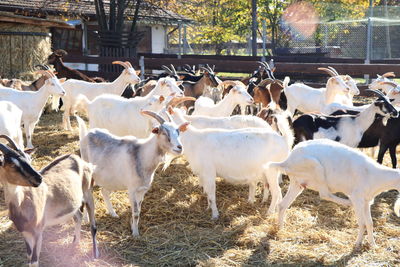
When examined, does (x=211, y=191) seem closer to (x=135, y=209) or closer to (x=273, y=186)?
(x=273, y=186)

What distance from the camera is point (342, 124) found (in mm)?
7258

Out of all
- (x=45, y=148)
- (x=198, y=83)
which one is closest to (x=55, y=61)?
(x=198, y=83)

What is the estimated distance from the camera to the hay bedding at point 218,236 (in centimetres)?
486

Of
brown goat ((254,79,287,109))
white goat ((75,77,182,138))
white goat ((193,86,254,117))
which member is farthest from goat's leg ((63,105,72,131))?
brown goat ((254,79,287,109))

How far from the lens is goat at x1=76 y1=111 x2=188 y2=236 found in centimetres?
534

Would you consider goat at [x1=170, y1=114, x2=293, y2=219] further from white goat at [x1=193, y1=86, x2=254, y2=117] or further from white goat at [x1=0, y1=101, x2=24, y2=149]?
white goat at [x1=193, y1=86, x2=254, y2=117]

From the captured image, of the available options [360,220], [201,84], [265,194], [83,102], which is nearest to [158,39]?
[201,84]

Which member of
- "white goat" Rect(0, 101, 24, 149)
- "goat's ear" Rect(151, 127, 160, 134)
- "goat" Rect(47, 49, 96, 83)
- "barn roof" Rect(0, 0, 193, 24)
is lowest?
"white goat" Rect(0, 101, 24, 149)

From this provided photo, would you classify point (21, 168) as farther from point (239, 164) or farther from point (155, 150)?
point (239, 164)

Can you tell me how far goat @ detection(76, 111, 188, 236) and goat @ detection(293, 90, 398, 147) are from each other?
7.61 ft

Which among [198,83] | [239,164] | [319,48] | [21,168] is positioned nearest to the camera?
[21,168]

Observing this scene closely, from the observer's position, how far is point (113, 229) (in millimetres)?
5574

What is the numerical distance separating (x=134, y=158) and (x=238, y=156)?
1252mm

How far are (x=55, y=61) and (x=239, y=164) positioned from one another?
965 cm
